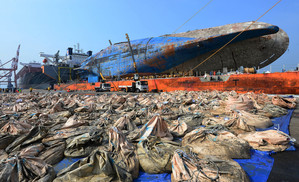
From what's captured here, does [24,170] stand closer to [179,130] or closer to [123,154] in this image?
[123,154]

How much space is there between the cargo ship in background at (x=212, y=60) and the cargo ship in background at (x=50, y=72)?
1985cm

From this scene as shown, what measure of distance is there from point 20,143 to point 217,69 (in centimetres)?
2174

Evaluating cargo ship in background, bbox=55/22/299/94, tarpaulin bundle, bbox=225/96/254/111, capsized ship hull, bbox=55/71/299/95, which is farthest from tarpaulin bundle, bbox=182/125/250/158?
capsized ship hull, bbox=55/71/299/95

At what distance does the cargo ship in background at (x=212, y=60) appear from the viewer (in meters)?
12.7

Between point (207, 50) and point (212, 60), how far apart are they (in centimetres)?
179

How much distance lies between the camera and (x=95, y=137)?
3.10 m

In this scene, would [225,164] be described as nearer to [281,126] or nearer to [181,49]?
[281,126]

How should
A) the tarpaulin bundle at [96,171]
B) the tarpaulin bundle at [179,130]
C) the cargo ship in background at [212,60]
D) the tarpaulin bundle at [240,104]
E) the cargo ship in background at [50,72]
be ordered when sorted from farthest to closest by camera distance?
the cargo ship in background at [50,72], the cargo ship in background at [212,60], the tarpaulin bundle at [240,104], the tarpaulin bundle at [179,130], the tarpaulin bundle at [96,171]

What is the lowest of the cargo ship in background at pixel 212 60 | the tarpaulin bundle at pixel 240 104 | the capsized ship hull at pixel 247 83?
the tarpaulin bundle at pixel 240 104

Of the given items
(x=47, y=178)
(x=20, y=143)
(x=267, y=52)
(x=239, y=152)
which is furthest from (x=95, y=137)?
(x=267, y=52)

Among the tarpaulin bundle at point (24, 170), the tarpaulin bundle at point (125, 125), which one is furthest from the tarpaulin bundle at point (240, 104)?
the tarpaulin bundle at point (24, 170)

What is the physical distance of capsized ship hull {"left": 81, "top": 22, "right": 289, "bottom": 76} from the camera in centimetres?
1734

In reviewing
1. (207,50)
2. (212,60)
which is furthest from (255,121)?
(212,60)

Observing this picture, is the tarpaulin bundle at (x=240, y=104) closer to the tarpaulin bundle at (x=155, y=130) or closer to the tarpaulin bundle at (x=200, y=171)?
the tarpaulin bundle at (x=155, y=130)
